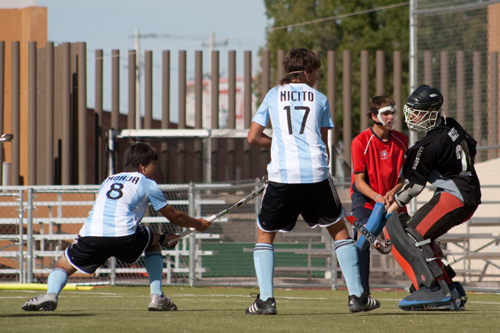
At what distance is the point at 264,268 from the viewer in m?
5.77

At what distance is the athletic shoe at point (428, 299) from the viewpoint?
6.08 meters

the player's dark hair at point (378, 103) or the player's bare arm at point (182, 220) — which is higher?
the player's dark hair at point (378, 103)

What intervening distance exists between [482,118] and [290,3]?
3100 centimetres

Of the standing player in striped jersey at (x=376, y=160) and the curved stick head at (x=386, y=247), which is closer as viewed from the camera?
the curved stick head at (x=386, y=247)

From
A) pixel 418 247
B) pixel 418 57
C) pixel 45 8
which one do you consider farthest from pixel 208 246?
pixel 418 247

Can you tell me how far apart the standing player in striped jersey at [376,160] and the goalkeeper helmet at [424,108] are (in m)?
0.79

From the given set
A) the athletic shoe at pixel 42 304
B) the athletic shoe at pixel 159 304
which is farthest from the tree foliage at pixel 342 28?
the athletic shoe at pixel 42 304

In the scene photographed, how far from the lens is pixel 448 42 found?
36.5ft

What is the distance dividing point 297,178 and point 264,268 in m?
0.72

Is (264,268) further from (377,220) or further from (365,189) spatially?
(365,189)

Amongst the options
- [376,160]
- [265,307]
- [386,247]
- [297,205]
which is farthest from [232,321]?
[376,160]

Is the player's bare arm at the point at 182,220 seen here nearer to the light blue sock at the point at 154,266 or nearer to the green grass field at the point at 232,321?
the light blue sock at the point at 154,266

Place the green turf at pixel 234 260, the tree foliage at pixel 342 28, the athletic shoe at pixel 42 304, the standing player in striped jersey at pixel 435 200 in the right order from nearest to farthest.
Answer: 1. the athletic shoe at pixel 42 304
2. the standing player in striped jersey at pixel 435 200
3. the green turf at pixel 234 260
4. the tree foliage at pixel 342 28

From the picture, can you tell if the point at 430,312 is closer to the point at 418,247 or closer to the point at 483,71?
the point at 418,247
